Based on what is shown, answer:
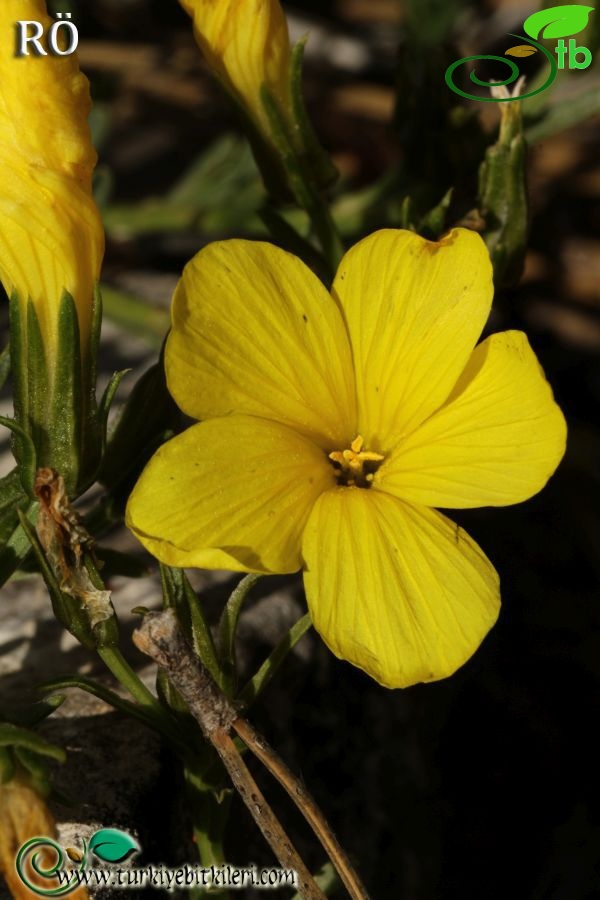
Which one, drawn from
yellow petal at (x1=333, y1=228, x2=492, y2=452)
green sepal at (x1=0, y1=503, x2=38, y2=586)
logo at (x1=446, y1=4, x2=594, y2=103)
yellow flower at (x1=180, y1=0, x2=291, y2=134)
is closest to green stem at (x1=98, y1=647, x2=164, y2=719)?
green sepal at (x1=0, y1=503, x2=38, y2=586)

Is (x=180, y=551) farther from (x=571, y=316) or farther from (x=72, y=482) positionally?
(x=571, y=316)

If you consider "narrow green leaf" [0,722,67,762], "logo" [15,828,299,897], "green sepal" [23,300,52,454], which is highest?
"green sepal" [23,300,52,454]

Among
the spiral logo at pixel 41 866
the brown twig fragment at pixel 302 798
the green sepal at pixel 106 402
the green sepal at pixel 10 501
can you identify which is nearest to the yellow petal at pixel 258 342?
the green sepal at pixel 106 402

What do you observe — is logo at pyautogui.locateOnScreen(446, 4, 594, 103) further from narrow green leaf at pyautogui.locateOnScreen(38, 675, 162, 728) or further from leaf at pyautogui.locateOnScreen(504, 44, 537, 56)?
narrow green leaf at pyautogui.locateOnScreen(38, 675, 162, 728)

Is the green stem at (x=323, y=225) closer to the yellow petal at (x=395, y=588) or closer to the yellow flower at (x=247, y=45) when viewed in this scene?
the yellow flower at (x=247, y=45)

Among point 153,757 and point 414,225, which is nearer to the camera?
point 153,757

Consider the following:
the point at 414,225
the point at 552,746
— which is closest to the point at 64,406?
the point at 414,225
